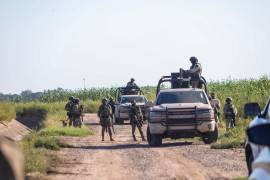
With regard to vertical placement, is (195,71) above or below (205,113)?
above

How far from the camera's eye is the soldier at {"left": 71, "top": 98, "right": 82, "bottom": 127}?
33250mm

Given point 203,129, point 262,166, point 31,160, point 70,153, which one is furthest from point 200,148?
point 262,166

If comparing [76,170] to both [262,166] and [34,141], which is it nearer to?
[34,141]

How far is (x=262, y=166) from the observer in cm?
448

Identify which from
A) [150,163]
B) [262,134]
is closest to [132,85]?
[150,163]

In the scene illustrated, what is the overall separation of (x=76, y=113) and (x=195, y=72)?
35.9 ft

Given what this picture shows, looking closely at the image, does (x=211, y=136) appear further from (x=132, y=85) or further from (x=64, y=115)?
(x=64, y=115)

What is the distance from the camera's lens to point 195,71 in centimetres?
2397

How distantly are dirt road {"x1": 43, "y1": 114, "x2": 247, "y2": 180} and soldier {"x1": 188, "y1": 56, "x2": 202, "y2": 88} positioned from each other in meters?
3.45

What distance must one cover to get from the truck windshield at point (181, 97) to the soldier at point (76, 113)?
11245mm

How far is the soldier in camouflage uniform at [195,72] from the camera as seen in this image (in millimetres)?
23844

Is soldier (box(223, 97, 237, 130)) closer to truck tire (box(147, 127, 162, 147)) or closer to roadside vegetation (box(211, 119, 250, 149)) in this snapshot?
roadside vegetation (box(211, 119, 250, 149))

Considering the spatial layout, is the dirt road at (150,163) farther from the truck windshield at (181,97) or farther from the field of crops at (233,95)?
the field of crops at (233,95)

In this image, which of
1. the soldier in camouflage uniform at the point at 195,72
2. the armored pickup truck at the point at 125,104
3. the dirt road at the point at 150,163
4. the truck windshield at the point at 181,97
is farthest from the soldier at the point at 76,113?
the dirt road at the point at 150,163
